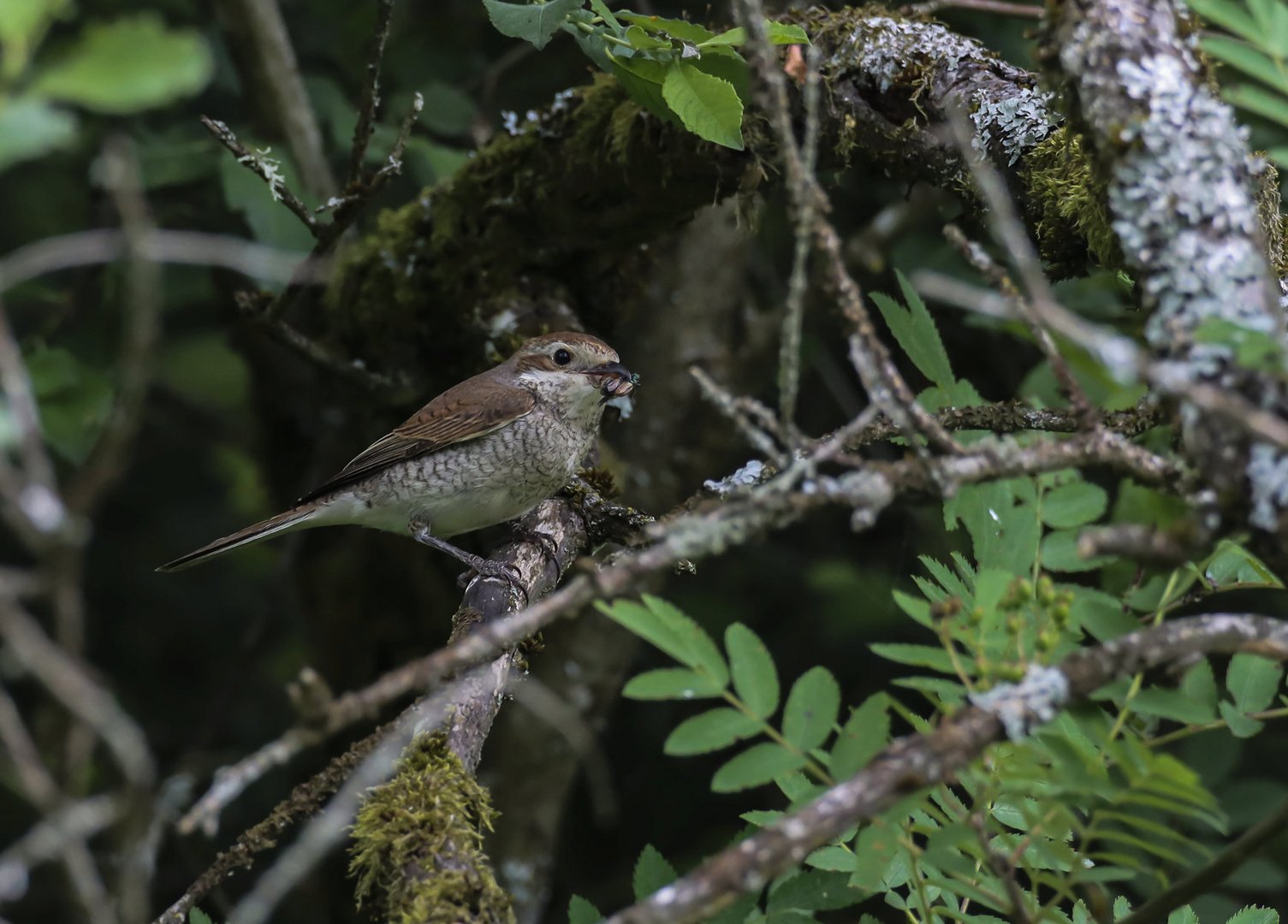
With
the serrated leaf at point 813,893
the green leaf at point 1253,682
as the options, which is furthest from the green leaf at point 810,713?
the green leaf at point 1253,682

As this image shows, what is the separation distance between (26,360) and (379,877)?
8.61ft

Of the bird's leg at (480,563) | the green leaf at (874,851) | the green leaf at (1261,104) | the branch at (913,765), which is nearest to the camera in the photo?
the branch at (913,765)

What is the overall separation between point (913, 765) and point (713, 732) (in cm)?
35

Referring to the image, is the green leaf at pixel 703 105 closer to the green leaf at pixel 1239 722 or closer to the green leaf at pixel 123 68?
the green leaf at pixel 1239 722

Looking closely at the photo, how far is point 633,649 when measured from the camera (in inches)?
208

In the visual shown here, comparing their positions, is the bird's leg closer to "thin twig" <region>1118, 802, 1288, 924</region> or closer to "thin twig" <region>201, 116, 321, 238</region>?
"thin twig" <region>201, 116, 321, 238</region>

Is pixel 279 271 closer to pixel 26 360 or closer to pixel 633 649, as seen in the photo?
pixel 26 360

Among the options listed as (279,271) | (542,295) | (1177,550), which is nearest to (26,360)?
(542,295)

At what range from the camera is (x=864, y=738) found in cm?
184

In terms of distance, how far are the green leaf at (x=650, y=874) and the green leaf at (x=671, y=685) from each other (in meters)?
0.59

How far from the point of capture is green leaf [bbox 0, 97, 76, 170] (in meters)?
1.18

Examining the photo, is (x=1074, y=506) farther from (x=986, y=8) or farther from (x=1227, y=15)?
(x=986, y=8)

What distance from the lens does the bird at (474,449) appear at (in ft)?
14.3

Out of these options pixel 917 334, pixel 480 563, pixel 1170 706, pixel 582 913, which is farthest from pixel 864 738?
pixel 480 563
